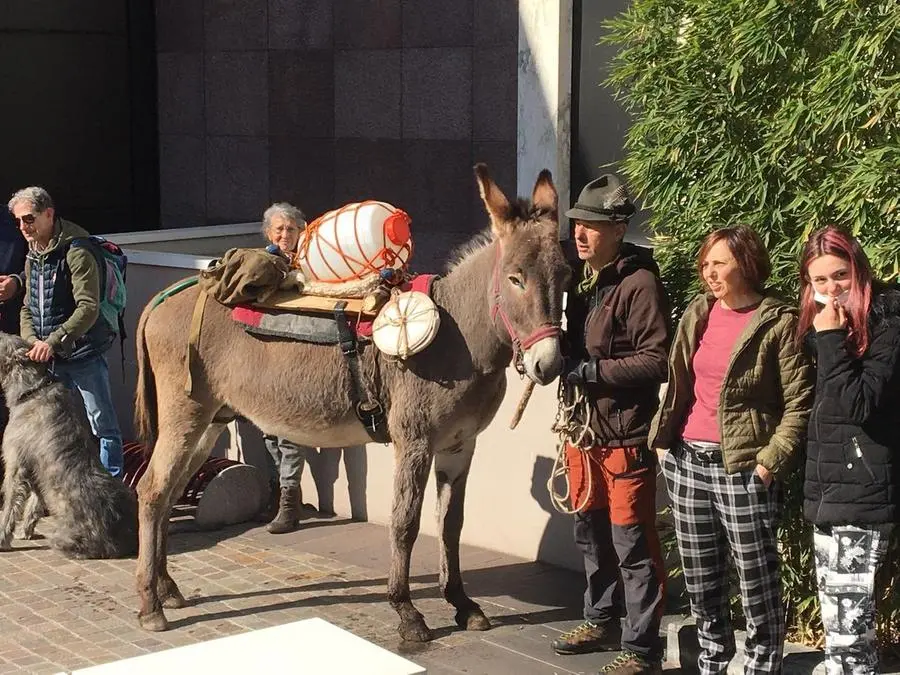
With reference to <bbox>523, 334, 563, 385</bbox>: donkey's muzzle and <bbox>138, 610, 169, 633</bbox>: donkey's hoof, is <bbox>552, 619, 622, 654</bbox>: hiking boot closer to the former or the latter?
<bbox>523, 334, 563, 385</bbox>: donkey's muzzle

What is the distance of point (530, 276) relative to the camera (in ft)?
19.8

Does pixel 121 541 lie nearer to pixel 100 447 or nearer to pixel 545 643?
pixel 100 447

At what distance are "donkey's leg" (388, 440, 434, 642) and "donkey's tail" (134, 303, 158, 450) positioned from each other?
1.61 meters

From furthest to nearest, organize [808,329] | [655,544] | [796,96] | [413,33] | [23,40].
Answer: [23,40] → [413,33] → [655,544] → [796,96] → [808,329]

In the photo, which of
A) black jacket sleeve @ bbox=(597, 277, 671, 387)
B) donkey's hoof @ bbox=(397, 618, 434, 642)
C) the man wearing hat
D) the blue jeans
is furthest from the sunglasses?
black jacket sleeve @ bbox=(597, 277, 671, 387)

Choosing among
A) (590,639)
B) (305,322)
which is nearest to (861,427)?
(590,639)

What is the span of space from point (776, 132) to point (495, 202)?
4.15 feet

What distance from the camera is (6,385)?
27.9 ft

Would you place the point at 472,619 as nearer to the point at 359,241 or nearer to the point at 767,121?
the point at 359,241

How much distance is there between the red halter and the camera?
5.95 metres

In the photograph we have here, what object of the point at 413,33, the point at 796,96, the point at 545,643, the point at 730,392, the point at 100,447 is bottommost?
the point at 545,643

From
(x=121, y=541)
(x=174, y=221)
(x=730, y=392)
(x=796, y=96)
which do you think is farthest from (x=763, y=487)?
(x=174, y=221)

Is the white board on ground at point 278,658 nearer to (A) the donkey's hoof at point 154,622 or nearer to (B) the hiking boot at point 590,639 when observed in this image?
(B) the hiking boot at point 590,639

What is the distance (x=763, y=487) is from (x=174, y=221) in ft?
34.4
